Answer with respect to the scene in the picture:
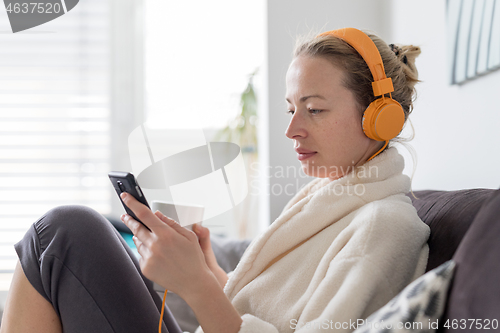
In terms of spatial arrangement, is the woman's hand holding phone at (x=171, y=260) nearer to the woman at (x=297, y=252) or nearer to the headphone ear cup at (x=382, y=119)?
the woman at (x=297, y=252)

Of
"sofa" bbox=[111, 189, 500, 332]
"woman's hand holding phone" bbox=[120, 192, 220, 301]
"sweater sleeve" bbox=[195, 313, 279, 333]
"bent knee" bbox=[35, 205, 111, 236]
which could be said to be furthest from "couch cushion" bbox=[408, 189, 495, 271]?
"bent knee" bbox=[35, 205, 111, 236]

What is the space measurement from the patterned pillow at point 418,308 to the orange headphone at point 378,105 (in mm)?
437

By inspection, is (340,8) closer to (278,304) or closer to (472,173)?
(472,173)

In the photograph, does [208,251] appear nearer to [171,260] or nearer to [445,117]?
[171,260]

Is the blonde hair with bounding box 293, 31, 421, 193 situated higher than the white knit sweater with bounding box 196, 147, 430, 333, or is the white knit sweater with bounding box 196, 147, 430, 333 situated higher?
the blonde hair with bounding box 293, 31, 421, 193

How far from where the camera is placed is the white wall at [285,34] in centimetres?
206

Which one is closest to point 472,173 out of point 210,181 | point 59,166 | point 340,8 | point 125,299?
point 125,299

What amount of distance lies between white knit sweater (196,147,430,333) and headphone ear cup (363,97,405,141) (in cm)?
6

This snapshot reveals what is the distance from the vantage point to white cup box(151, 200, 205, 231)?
884 millimetres

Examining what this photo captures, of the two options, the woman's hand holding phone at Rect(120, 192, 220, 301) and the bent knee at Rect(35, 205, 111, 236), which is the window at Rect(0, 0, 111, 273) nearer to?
the bent knee at Rect(35, 205, 111, 236)

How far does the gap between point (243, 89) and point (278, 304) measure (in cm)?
219

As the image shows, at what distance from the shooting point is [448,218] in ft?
2.74

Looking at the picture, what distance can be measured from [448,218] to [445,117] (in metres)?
0.65

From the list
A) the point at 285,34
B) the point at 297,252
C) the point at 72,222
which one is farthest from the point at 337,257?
the point at 285,34
